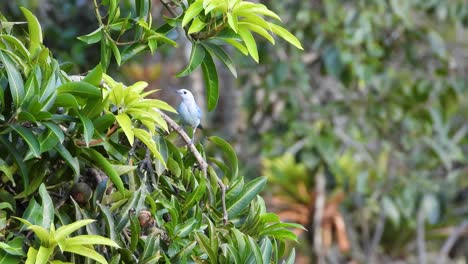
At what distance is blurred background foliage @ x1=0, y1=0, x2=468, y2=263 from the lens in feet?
20.9

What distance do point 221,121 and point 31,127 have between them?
5207 mm

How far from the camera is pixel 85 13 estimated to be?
238 inches

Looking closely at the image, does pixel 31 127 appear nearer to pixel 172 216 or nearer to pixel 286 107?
pixel 172 216

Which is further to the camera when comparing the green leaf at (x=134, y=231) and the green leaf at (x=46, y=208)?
the green leaf at (x=134, y=231)

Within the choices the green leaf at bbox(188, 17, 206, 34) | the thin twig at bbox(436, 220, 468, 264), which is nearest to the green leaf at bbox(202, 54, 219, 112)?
the green leaf at bbox(188, 17, 206, 34)

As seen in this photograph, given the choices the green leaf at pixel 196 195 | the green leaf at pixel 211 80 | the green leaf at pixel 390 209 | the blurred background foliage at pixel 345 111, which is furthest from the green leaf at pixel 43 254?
the green leaf at pixel 390 209

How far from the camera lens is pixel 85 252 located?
1.74m

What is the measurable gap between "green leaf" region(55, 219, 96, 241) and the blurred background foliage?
4.16m

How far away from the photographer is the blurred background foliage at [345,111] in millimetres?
6383

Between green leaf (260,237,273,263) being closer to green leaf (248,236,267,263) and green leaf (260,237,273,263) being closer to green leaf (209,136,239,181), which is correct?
green leaf (248,236,267,263)

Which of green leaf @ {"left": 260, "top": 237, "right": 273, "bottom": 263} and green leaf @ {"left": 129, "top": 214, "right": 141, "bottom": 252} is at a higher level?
green leaf @ {"left": 129, "top": 214, "right": 141, "bottom": 252}

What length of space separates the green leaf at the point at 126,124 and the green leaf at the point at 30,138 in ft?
0.59

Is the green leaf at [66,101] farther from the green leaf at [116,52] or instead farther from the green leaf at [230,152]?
the green leaf at [230,152]

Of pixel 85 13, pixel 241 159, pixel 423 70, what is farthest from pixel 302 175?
pixel 85 13
